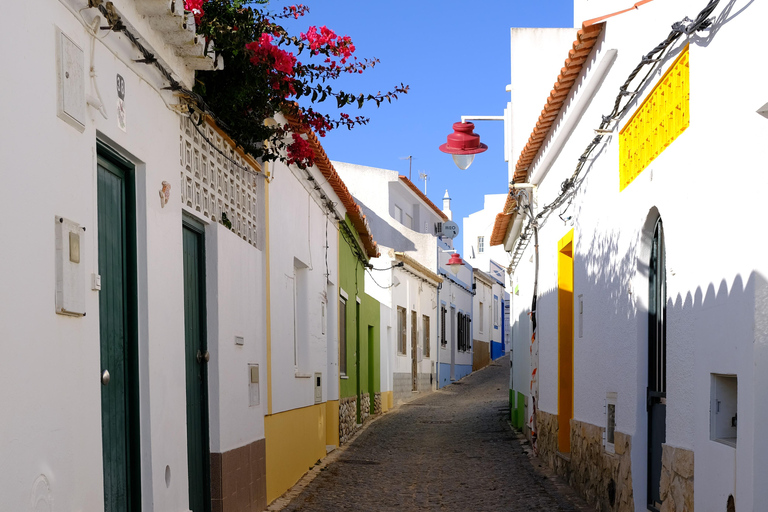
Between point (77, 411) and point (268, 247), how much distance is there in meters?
5.10

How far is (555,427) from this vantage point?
11.6m

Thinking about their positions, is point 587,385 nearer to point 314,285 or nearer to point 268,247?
point 268,247

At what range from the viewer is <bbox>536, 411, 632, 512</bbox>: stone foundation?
294 inches

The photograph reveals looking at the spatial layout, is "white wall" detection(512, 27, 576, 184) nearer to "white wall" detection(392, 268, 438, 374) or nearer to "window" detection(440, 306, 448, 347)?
"white wall" detection(392, 268, 438, 374)

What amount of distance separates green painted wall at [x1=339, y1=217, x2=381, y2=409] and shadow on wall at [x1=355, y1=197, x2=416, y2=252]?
408 inches

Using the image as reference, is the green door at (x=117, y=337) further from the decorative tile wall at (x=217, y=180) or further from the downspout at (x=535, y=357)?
the downspout at (x=535, y=357)

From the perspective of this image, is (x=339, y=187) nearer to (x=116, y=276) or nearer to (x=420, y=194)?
(x=116, y=276)

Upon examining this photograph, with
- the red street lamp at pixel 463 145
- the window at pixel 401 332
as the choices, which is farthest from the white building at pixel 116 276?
the window at pixel 401 332

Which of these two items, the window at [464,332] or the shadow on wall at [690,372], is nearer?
the shadow on wall at [690,372]

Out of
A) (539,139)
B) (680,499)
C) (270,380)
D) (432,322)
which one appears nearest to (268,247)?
(270,380)

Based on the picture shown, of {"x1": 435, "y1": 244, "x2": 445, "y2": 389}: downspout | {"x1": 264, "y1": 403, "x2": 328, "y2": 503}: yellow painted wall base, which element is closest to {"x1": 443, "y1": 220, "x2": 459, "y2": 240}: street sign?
{"x1": 435, "y1": 244, "x2": 445, "y2": 389}: downspout

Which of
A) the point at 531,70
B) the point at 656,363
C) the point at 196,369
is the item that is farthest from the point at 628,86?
the point at 531,70

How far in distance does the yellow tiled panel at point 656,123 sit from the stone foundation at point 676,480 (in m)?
2.07

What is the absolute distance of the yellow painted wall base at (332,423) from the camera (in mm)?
14531
